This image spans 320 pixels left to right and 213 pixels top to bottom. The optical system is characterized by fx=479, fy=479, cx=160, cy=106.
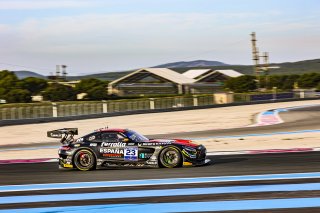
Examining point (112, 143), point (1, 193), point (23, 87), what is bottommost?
point (1, 193)

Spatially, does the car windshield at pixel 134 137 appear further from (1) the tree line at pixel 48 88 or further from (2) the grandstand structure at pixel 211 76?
(2) the grandstand structure at pixel 211 76

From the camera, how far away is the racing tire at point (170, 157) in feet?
40.9

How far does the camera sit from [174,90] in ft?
306

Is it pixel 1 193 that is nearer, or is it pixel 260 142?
pixel 1 193

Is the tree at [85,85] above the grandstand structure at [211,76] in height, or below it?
below

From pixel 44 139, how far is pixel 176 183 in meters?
16.5

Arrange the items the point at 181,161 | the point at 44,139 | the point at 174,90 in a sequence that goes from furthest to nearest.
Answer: the point at 174,90 → the point at 44,139 → the point at 181,161

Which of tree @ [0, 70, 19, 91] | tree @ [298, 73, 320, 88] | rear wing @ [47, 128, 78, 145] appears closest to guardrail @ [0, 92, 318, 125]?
rear wing @ [47, 128, 78, 145]

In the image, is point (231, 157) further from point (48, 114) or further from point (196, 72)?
point (196, 72)

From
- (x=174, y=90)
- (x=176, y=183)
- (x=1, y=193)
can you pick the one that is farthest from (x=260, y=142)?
(x=174, y=90)

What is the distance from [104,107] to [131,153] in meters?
26.1

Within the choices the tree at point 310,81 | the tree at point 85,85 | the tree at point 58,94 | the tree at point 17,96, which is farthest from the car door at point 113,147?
the tree at point 310,81

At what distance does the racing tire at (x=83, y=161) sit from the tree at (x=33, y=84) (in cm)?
6166

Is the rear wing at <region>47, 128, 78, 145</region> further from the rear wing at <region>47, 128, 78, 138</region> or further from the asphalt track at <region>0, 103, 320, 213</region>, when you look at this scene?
the asphalt track at <region>0, 103, 320, 213</region>
